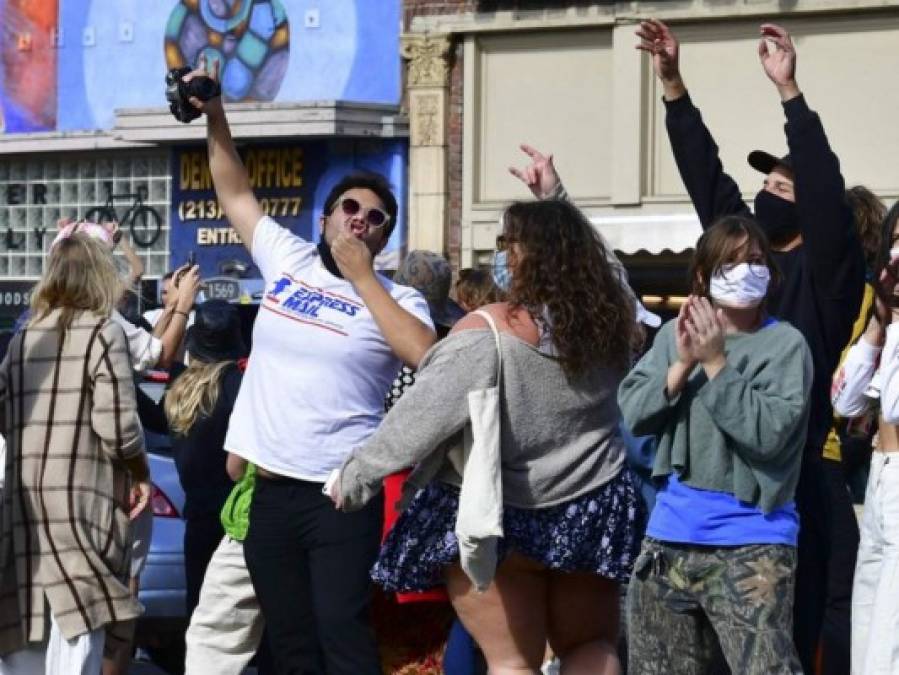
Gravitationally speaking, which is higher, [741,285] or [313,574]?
[741,285]

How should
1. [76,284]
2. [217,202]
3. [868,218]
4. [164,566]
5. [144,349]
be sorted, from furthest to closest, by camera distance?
1. [217,202]
2. [164,566]
3. [144,349]
4. [76,284]
5. [868,218]

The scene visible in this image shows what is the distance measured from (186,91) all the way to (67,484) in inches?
56.5

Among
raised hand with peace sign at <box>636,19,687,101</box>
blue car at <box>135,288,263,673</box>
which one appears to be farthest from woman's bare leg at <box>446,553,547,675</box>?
blue car at <box>135,288,263,673</box>

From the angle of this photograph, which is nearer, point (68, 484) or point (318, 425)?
point (318, 425)

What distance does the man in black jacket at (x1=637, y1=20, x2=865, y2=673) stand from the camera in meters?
6.39

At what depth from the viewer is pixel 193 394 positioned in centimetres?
900

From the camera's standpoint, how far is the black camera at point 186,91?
7320 millimetres

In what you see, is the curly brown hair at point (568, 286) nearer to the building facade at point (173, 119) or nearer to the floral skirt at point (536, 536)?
the floral skirt at point (536, 536)

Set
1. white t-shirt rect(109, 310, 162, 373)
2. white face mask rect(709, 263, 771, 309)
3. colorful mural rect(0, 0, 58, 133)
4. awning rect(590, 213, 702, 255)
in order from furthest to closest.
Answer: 1. colorful mural rect(0, 0, 58, 133)
2. awning rect(590, 213, 702, 255)
3. white t-shirt rect(109, 310, 162, 373)
4. white face mask rect(709, 263, 771, 309)

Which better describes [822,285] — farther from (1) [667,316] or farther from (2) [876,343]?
(1) [667,316]

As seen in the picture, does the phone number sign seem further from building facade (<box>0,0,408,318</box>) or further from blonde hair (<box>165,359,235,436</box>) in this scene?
blonde hair (<box>165,359,235,436</box>)

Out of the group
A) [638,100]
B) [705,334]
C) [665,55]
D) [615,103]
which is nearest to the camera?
[705,334]

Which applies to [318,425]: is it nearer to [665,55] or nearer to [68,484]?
[68,484]

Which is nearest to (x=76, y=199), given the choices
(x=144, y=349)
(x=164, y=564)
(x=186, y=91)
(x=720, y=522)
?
(x=164, y=564)
